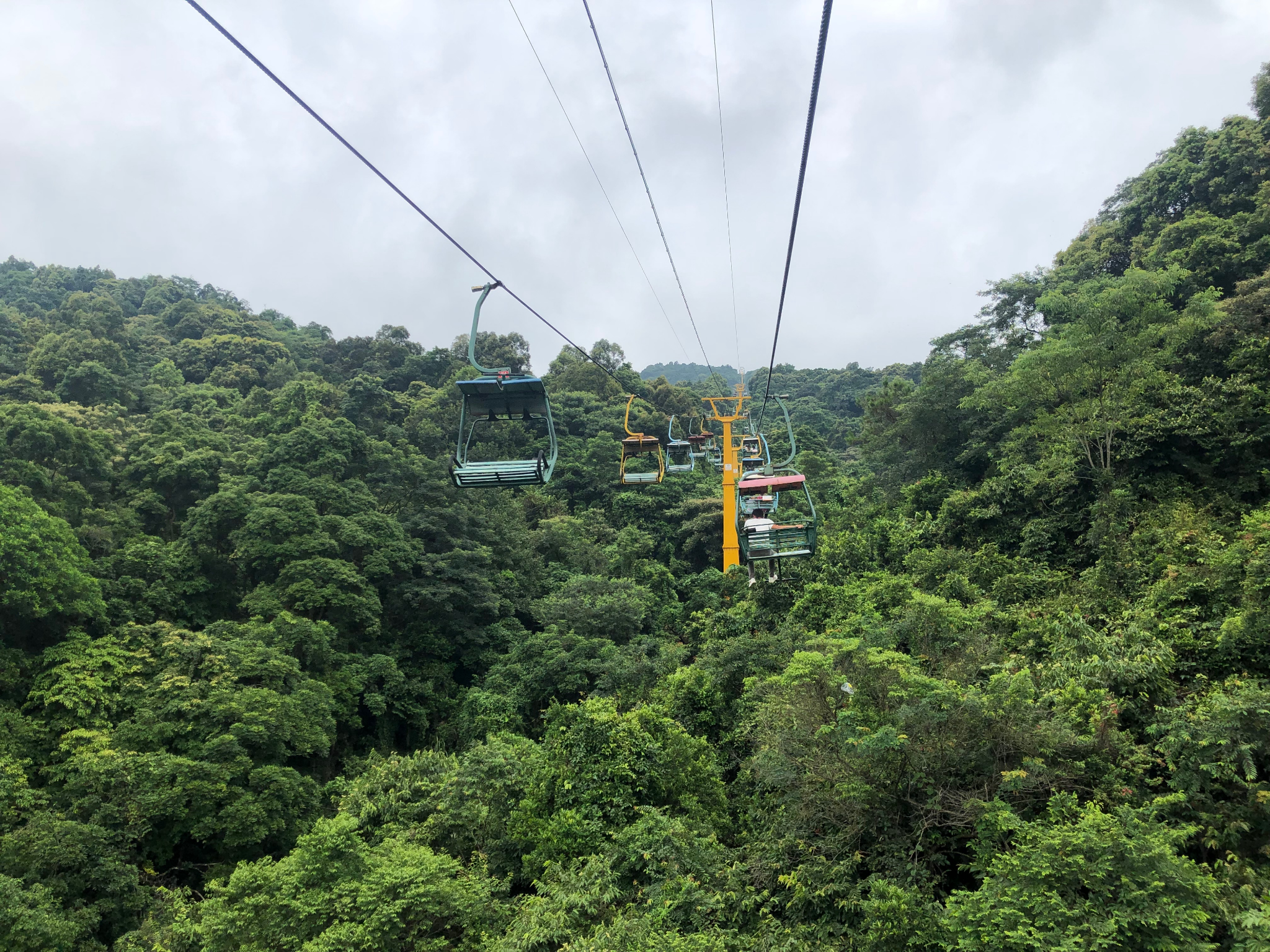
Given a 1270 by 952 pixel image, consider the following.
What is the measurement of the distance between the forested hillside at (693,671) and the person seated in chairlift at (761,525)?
0.76 m

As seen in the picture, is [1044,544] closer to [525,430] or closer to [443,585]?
[443,585]

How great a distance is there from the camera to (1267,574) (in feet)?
21.8

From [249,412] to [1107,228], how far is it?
2835 cm

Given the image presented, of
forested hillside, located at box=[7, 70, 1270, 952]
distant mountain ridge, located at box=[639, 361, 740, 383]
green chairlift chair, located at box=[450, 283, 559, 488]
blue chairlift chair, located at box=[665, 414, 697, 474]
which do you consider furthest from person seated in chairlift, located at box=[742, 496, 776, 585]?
distant mountain ridge, located at box=[639, 361, 740, 383]

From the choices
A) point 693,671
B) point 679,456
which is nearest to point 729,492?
point 679,456

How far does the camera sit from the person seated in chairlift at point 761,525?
38.5ft

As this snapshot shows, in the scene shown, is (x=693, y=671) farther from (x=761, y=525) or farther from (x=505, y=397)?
(x=505, y=397)

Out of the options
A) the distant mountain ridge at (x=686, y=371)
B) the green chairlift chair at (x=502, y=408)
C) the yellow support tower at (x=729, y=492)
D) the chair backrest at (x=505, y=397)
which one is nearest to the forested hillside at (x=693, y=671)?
→ the yellow support tower at (x=729, y=492)

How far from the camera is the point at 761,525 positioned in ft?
38.5

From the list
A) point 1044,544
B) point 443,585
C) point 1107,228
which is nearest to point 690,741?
point 1044,544

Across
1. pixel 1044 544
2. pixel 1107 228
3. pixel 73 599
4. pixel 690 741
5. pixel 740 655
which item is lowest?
pixel 690 741

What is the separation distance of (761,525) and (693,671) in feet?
10.3

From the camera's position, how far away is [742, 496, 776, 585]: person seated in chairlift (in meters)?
11.8

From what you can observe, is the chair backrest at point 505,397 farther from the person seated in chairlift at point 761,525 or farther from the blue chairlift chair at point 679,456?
the blue chairlift chair at point 679,456
